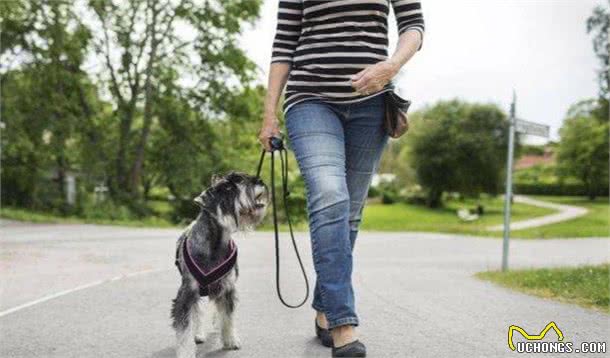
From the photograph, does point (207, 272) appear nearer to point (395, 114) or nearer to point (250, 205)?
point (250, 205)

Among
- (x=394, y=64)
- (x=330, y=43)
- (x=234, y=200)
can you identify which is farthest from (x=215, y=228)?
(x=394, y=64)

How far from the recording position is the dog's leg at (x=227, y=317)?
4586mm

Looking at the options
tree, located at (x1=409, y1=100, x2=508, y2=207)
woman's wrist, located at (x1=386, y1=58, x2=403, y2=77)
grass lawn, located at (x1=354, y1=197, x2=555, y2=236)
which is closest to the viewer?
woman's wrist, located at (x1=386, y1=58, x2=403, y2=77)

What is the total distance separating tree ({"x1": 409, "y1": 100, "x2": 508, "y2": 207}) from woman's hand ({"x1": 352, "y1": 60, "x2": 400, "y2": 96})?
48144 millimetres

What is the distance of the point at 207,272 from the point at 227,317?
0.42 m

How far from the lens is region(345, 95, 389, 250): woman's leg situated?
427cm

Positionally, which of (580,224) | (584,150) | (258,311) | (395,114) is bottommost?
(580,224)

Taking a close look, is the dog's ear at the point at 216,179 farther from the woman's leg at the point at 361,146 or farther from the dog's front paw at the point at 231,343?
the dog's front paw at the point at 231,343

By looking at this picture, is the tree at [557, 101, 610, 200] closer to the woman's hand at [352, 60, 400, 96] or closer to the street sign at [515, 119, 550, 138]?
the street sign at [515, 119, 550, 138]

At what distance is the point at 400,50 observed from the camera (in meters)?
4.14

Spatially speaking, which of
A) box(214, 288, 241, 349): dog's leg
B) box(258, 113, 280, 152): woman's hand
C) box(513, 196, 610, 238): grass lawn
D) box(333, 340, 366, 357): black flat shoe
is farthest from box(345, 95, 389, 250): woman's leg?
box(513, 196, 610, 238): grass lawn

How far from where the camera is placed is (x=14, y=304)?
21.8 ft

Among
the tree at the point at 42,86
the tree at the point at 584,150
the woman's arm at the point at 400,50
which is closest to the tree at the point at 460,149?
the tree at the point at 584,150

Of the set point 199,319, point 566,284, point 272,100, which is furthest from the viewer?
point 566,284
